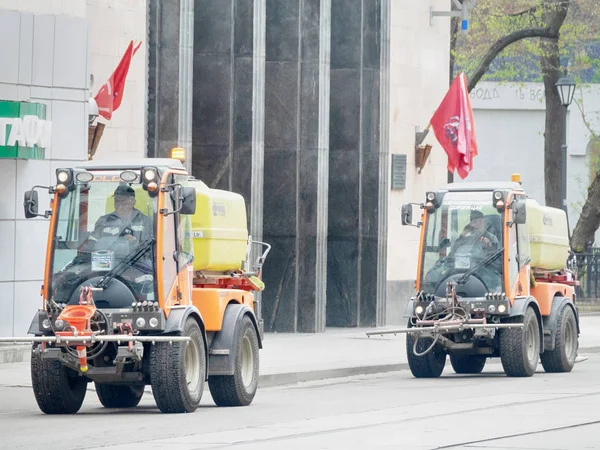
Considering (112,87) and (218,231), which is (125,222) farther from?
(112,87)

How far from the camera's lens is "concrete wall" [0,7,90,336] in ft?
64.3

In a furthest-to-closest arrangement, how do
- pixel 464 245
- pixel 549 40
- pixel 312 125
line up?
pixel 549 40, pixel 312 125, pixel 464 245

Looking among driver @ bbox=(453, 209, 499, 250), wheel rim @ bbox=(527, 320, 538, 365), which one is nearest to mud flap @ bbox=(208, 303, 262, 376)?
driver @ bbox=(453, 209, 499, 250)

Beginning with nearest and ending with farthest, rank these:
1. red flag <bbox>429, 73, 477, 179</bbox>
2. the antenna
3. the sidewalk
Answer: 1. the sidewalk
2. red flag <bbox>429, 73, 477, 179</bbox>
3. the antenna

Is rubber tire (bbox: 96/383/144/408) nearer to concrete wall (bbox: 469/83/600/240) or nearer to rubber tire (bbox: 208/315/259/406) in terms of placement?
rubber tire (bbox: 208/315/259/406)

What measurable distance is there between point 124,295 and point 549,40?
82.9 ft

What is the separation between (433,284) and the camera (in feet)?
62.0

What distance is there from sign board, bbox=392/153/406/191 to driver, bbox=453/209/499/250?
31.2ft

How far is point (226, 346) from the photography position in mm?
14781

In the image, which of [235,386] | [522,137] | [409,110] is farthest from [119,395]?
[522,137]

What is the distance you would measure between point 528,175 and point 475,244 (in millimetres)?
38328

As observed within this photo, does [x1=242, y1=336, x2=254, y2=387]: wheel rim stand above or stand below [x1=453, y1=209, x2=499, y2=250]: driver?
below

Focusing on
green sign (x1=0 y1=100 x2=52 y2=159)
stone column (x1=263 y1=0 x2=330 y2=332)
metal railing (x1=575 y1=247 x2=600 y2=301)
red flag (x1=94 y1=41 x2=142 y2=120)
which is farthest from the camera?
metal railing (x1=575 y1=247 x2=600 y2=301)

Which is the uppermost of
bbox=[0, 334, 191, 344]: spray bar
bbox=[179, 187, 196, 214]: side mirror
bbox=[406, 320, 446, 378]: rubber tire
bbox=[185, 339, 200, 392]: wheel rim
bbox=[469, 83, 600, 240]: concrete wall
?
bbox=[469, 83, 600, 240]: concrete wall
